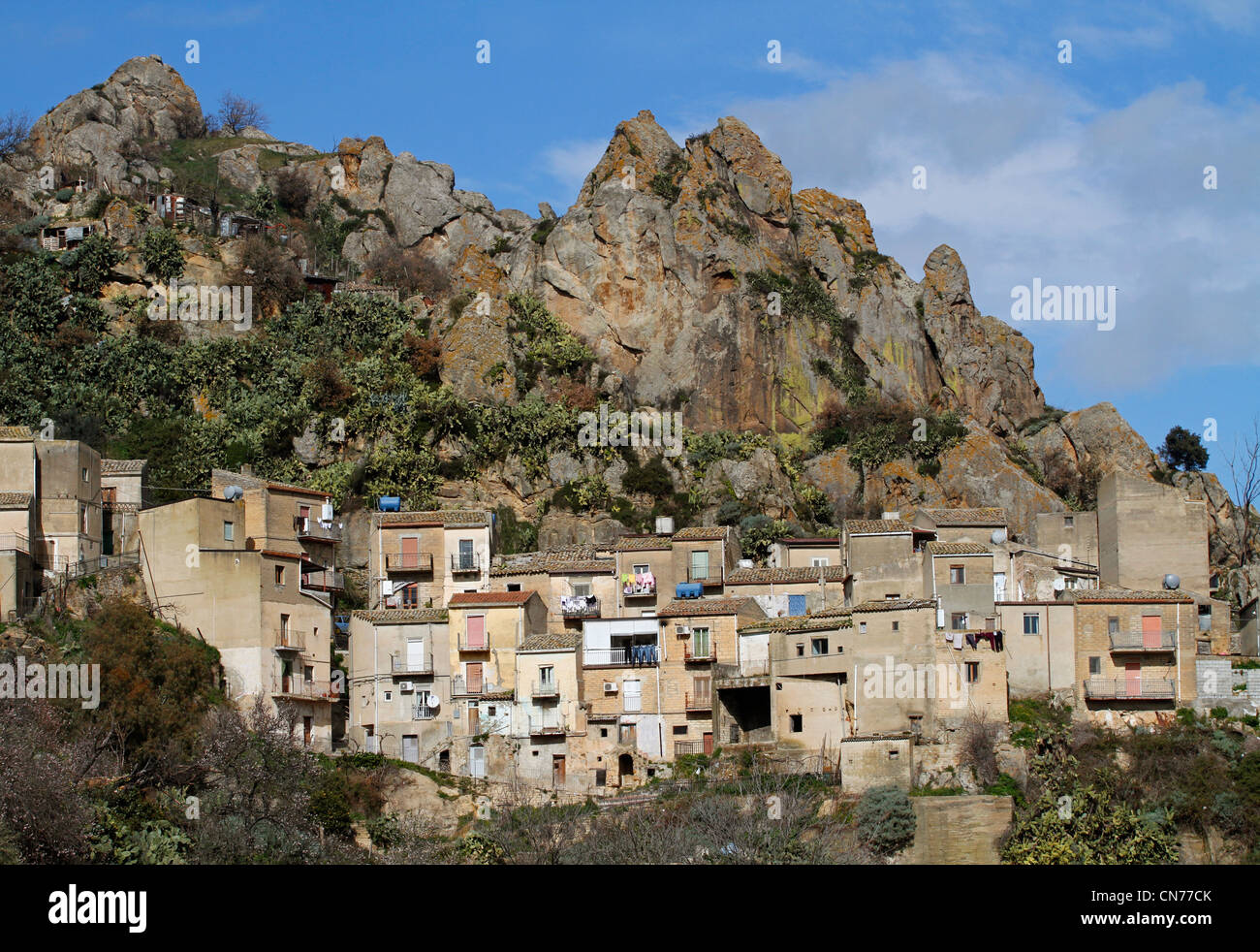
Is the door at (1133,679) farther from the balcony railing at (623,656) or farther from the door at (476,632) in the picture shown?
the door at (476,632)

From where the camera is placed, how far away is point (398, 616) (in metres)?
53.8

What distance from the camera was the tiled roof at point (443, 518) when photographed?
58.2 meters

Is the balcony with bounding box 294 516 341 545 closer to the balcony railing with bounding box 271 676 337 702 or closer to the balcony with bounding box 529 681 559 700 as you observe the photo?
the balcony railing with bounding box 271 676 337 702

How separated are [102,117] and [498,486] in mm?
47634

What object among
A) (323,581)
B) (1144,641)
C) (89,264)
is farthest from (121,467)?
(1144,641)

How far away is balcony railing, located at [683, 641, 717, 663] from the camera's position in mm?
51938

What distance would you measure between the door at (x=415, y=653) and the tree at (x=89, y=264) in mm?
34398

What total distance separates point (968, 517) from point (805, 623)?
11.6 metres

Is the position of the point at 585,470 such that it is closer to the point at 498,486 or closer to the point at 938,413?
the point at 498,486

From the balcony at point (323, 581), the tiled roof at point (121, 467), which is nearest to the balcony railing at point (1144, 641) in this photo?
the balcony at point (323, 581)

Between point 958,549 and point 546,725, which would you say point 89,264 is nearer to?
point 546,725

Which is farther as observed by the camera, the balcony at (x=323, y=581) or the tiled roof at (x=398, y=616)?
the balcony at (x=323, y=581)

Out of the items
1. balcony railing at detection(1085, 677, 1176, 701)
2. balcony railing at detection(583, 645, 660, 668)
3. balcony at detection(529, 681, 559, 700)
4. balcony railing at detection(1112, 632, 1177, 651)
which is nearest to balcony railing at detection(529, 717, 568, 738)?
balcony at detection(529, 681, 559, 700)

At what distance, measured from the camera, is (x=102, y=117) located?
99.5 meters
